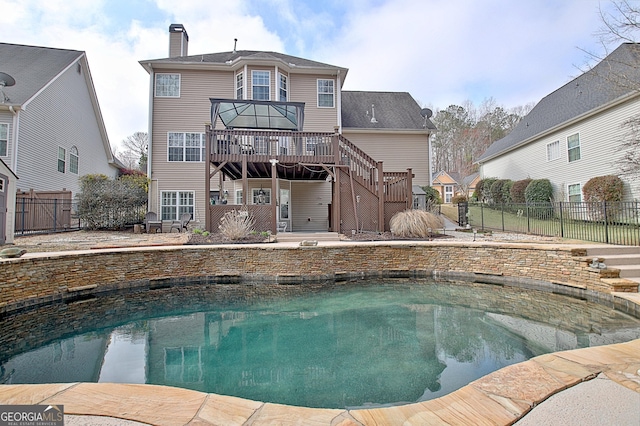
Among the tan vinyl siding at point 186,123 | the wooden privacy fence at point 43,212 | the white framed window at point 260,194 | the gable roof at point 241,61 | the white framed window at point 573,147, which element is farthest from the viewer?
the tan vinyl siding at point 186,123

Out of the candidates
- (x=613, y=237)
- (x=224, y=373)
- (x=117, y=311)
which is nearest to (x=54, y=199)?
(x=117, y=311)

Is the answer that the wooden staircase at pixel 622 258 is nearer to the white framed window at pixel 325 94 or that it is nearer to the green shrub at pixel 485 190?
the white framed window at pixel 325 94

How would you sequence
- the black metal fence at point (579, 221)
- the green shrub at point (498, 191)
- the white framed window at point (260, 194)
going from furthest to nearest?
the green shrub at point (498, 191) → the white framed window at point (260, 194) → the black metal fence at point (579, 221)

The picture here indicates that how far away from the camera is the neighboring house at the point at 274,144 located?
1198 centimetres

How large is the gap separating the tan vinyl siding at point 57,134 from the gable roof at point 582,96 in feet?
73.5

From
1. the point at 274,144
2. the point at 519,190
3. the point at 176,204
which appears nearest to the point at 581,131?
the point at 519,190

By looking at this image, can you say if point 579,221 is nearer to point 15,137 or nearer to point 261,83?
point 261,83

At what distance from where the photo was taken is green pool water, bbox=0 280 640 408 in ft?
12.1

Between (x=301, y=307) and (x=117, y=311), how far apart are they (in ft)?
11.8

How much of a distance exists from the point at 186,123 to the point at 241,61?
4.06 metres

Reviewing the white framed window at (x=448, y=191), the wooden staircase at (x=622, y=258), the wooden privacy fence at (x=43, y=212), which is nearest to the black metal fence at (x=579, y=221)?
the wooden staircase at (x=622, y=258)

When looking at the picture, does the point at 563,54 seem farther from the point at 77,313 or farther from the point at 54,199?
the point at 54,199

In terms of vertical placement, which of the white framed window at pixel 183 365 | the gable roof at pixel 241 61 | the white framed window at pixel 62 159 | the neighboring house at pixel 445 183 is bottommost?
→ the white framed window at pixel 183 365

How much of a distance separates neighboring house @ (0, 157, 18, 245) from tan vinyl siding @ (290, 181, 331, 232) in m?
10.1
